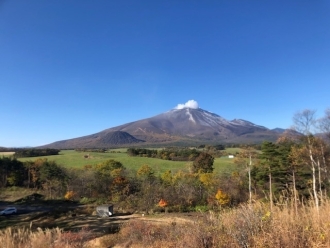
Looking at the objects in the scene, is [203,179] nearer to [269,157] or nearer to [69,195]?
[269,157]

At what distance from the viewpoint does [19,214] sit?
80.2 ft

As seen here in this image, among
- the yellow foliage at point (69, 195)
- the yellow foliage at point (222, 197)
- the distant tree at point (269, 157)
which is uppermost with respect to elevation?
the distant tree at point (269, 157)

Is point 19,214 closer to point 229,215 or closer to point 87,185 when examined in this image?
point 87,185

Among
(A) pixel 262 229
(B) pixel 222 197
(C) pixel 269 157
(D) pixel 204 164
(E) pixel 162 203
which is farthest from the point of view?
(D) pixel 204 164

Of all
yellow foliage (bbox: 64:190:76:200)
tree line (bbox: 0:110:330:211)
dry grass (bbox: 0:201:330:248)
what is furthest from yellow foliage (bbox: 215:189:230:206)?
dry grass (bbox: 0:201:330:248)

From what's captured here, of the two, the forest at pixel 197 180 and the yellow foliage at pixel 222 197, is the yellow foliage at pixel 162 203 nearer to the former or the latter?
the forest at pixel 197 180

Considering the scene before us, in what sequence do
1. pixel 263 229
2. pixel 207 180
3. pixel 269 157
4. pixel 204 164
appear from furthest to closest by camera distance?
pixel 204 164, pixel 207 180, pixel 269 157, pixel 263 229

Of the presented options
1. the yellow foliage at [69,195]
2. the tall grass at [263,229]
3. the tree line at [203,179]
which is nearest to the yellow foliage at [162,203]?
the tree line at [203,179]

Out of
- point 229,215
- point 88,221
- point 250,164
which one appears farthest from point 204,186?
point 229,215

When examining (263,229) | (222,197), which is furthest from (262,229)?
(222,197)

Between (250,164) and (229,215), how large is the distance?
27006mm

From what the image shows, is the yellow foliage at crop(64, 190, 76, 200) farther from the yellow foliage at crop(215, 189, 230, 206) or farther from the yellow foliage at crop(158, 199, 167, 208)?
the yellow foliage at crop(215, 189, 230, 206)

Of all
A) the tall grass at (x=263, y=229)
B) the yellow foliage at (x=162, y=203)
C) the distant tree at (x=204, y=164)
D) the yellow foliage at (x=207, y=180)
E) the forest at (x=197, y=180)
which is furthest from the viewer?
the distant tree at (x=204, y=164)

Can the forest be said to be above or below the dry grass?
below
